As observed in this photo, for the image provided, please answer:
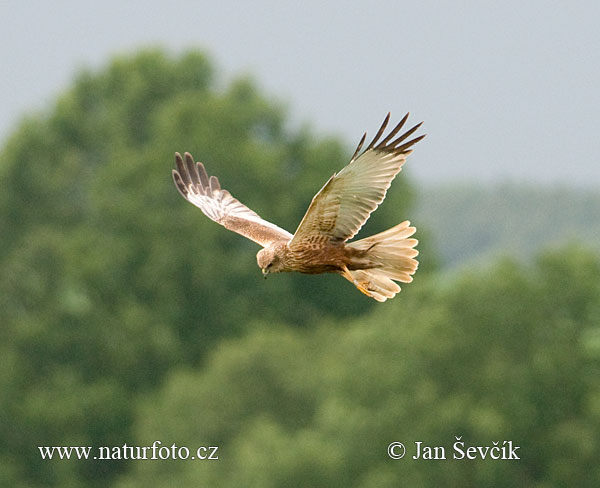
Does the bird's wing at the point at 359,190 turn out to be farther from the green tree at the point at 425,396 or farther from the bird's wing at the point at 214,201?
the green tree at the point at 425,396

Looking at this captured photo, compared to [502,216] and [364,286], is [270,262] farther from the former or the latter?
[502,216]

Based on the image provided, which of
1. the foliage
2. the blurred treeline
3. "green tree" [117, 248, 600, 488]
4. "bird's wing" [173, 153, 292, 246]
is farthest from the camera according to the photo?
the foliage

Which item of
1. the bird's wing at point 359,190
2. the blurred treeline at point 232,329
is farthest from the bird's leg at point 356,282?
the blurred treeline at point 232,329

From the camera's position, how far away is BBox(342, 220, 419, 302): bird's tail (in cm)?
889

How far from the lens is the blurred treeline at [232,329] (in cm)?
2997

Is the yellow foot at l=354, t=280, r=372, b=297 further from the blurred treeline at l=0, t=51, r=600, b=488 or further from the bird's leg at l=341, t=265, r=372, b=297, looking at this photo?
the blurred treeline at l=0, t=51, r=600, b=488

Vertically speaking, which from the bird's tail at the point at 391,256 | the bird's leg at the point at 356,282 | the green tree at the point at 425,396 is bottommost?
the bird's leg at the point at 356,282

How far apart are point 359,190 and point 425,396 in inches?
886

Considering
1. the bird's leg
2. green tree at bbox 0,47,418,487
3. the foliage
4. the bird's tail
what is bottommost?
the bird's leg

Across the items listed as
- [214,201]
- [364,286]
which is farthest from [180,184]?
[364,286]

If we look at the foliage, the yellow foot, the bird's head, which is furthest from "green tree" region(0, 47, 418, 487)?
the foliage

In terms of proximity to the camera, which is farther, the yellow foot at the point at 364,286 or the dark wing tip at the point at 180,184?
the dark wing tip at the point at 180,184

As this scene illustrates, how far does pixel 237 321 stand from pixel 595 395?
57.0ft

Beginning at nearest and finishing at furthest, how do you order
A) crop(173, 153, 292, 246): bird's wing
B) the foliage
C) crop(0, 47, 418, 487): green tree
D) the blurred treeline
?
crop(173, 153, 292, 246): bird's wing
the blurred treeline
crop(0, 47, 418, 487): green tree
the foliage
